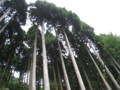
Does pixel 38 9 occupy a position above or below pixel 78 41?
above

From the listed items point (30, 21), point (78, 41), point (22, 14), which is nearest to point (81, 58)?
point (78, 41)

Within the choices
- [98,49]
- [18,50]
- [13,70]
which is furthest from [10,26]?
[98,49]

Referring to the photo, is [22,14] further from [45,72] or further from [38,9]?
[45,72]

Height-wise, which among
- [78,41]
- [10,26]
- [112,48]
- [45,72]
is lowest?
[45,72]

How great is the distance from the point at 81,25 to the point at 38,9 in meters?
5.92

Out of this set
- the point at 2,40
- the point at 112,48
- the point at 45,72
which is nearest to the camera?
the point at 45,72

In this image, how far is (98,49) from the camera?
20047 mm

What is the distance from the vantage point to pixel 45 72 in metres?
10.3

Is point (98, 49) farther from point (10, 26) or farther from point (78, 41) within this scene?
point (10, 26)

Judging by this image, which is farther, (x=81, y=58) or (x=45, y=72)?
(x=81, y=58)

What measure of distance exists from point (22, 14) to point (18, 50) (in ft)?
17.6

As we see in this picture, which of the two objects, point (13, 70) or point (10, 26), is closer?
point (10, 26)

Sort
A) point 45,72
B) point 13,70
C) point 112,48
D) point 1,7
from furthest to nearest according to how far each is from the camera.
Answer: point 13,70
point 112,48
point 1,7
point 45,72

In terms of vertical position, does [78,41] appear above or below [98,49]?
above
